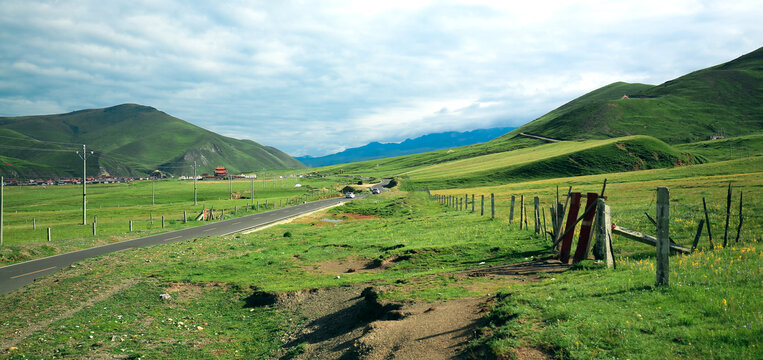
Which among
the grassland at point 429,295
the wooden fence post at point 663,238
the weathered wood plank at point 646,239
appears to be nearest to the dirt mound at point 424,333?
the grassland at point 429,295

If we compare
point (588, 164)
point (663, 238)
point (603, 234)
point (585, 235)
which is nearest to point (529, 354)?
point (663, 238)

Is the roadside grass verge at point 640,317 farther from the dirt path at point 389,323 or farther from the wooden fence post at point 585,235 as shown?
the wooden fence post at point 585,235

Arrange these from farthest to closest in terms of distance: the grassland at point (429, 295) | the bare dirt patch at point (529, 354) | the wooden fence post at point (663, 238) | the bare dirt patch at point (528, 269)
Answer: the bare dirt patch at point (528, 269) < the wooden fence post at point (663, 238) < the grassland at point (429, 295) < the bare dirt patch at point (529, 354)

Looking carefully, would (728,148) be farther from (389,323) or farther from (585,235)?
(389,323)

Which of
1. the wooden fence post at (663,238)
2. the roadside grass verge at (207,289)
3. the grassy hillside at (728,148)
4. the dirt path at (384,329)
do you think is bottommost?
the roadside grass verge at (207,289)

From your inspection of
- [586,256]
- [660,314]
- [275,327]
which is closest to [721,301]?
[660,314]

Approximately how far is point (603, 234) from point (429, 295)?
22.2ft

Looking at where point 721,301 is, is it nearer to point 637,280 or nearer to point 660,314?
point 660,314

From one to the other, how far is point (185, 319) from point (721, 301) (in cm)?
1700

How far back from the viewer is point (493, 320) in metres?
9.80

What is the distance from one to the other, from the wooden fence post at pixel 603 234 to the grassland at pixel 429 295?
0.56m

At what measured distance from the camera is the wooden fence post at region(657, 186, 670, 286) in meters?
10.2

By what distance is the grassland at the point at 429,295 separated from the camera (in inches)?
316

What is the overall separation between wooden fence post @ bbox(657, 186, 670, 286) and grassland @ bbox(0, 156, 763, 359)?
1.51 feet
